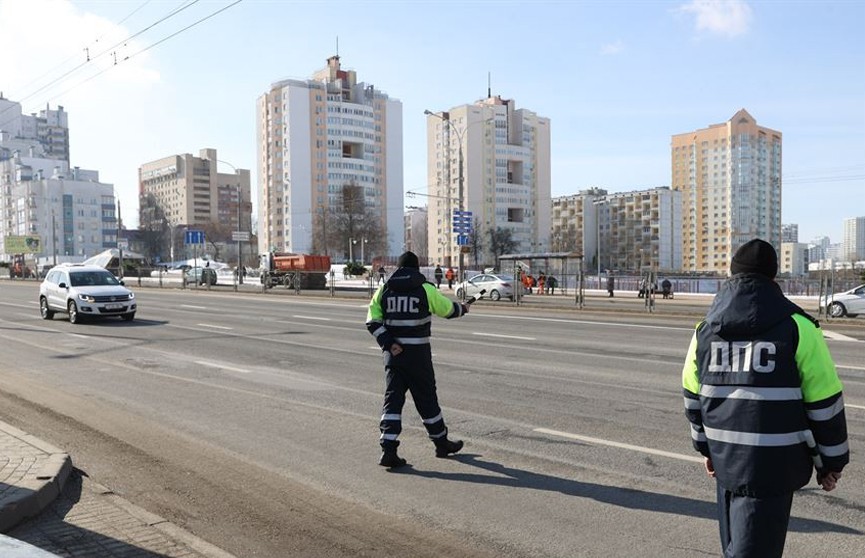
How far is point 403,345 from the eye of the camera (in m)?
6.12

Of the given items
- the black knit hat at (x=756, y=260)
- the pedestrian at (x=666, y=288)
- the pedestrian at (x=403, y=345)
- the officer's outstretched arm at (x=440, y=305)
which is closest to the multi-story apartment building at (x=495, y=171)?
the pedestrian at (x=666, y=288)

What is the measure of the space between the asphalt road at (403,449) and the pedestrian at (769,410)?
1.47 meters

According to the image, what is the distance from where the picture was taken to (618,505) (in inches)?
197

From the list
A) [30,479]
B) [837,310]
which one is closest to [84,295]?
[30,479]

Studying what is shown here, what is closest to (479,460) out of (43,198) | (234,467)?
(234,467)

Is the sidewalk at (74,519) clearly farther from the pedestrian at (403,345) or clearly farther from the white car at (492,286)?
the white car at (492,286)

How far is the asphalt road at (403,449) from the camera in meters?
4.57

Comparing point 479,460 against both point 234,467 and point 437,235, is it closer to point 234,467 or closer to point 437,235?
point 234,467

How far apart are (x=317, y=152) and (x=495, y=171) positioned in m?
36.5

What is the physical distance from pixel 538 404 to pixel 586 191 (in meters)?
157

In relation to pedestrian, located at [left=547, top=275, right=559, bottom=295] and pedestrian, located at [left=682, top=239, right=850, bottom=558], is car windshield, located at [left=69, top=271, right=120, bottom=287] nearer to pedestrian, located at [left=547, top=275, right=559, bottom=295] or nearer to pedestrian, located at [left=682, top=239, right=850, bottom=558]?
pedestrian, located at [left=682, top=239, right=850, bottom=558]

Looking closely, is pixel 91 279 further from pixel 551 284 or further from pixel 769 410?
pixel 551 284

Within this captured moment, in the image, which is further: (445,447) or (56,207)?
(56,207)

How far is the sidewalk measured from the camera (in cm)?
→ 438
